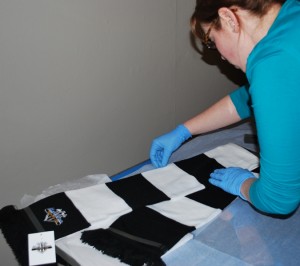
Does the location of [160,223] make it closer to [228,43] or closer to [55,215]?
[55,215]

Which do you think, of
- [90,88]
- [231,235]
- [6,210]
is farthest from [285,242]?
[90,88]

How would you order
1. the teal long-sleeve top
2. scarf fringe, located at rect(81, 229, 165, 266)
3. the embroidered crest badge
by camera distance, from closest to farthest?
the teal long-sleeve top → scarf fringe, located at rect(81, 229, 165, 266) → the embroidered crest badge

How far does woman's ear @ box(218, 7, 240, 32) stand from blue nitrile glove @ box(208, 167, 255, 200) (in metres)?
0.44

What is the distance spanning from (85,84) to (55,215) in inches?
26.4

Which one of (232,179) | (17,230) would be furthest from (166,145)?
(17,230)

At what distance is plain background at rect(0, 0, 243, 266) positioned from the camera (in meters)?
1.23

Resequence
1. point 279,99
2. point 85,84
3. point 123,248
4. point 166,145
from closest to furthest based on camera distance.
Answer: point 279,99
point 123,248
point 166,145
point 85,84

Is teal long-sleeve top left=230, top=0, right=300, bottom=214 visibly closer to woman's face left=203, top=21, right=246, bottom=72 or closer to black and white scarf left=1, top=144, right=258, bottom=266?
woman's face left=203, top=21, right=246, bottom=72

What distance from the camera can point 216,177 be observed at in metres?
1.09

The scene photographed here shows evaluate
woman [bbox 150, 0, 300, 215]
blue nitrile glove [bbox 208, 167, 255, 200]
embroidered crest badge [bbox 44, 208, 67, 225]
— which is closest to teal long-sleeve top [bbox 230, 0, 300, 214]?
woman [bbox 150, 0, 300, 215]

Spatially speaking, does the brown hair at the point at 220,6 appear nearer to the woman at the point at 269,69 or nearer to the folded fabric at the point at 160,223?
the woman at the point at 269,69

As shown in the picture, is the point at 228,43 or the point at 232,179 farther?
the point at 232,179

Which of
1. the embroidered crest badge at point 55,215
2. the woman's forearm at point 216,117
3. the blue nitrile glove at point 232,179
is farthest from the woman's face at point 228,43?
the embroidered crest badge at point 55,215

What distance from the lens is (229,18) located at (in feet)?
2.46
